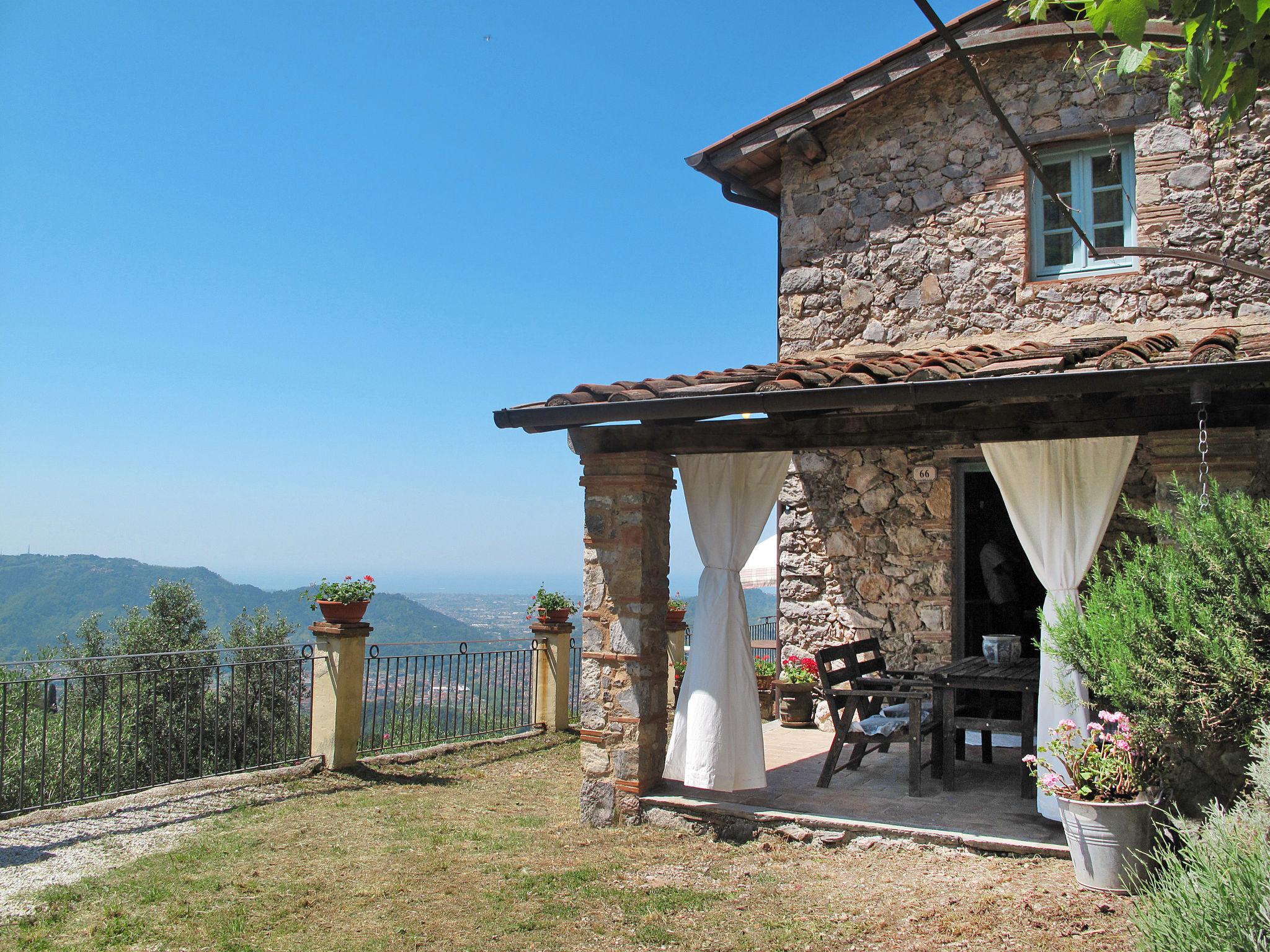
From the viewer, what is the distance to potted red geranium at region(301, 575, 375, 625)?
7.30 meters

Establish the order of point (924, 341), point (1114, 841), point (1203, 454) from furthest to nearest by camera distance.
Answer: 1. point (924, 341)
2. point (1203, 454)
3. point (1114, 841)

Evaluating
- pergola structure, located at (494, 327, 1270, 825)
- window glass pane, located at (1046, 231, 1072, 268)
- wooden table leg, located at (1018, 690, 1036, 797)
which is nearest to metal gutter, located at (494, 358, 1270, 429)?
pergola structure, located at (494, 327, 1270, 825)

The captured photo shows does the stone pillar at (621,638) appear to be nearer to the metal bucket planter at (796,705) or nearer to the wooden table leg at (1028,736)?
the wooden table leg at (1028,736)

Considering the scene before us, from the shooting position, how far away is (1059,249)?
7.61m

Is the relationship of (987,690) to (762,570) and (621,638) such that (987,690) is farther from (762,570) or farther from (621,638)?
(762,570)

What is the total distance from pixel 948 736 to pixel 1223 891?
3.05 meters

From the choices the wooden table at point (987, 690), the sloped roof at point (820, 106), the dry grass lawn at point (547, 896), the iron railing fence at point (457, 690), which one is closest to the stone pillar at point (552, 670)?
the iron railing fence at point (457, 690)

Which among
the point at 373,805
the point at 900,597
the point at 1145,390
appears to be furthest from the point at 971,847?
the point at 373,805

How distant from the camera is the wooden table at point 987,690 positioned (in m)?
5.52

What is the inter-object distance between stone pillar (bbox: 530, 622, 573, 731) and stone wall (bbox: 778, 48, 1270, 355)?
12.1 ft

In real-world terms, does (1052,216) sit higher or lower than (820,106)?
lower

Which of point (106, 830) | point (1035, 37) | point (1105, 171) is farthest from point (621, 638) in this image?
point (1035, 37)

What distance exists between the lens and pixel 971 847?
474cm

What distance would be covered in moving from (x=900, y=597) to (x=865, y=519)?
0.72 metres
